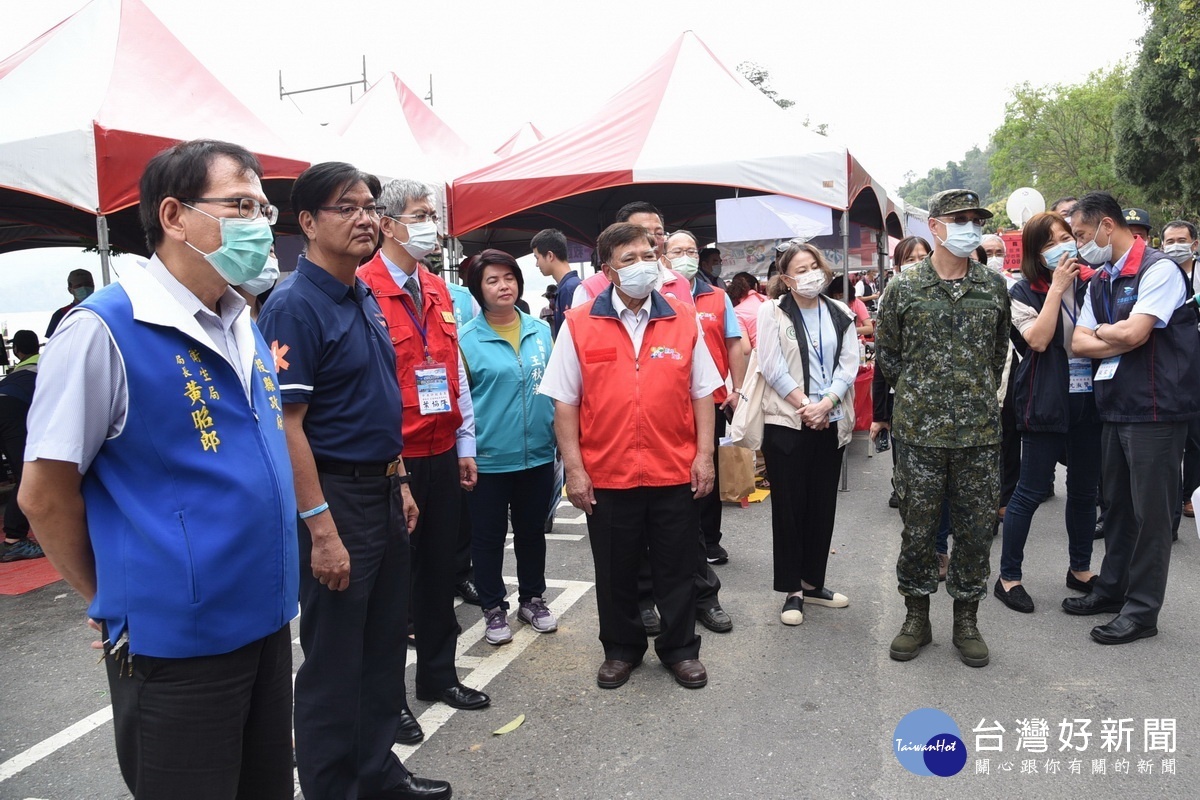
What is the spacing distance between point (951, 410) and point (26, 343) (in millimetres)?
8019

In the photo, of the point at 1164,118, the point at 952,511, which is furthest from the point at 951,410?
the point at 1164,118

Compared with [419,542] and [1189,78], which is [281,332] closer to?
[419,542]

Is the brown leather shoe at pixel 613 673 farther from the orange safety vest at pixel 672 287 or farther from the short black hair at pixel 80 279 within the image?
the short black hair at pixel 80 279

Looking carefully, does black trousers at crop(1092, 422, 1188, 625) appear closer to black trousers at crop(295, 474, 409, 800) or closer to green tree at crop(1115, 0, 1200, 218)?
black trousers at crop(295, 474, 409, 800)

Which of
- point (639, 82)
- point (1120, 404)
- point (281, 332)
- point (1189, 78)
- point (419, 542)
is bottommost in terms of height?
point (419, 542)

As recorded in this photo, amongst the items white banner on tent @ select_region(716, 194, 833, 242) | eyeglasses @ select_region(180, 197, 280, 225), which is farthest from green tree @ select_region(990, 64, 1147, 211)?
eyeglasses @ select_region(180, 197, 280, 225)

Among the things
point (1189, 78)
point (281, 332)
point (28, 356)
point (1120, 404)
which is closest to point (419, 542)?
point (281, 332)

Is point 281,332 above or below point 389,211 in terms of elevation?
below

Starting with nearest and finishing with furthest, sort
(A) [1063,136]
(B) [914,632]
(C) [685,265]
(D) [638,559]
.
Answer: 1. (D) [638,559]
2. (B) [914,632]
3. (C) [685,265]
4. (A) [1063,136]

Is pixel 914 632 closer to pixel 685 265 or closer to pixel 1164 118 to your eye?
pixel 685 265

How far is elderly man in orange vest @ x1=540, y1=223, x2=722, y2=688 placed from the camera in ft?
11.8

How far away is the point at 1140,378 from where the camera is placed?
3.94 metres

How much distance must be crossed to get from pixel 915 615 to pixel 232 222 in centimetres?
339

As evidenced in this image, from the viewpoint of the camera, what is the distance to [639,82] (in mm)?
9742
